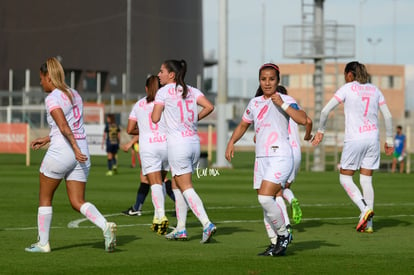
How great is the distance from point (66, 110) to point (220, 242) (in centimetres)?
271

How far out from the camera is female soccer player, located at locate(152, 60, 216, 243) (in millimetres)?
13023

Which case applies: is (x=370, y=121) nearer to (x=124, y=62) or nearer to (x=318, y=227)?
(x=318, y=227)

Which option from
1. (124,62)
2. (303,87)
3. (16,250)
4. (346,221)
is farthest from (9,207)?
(303,87)

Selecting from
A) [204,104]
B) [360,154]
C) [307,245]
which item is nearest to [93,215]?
[204,104]

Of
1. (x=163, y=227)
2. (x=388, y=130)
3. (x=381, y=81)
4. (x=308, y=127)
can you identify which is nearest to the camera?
(x=308, y=127)

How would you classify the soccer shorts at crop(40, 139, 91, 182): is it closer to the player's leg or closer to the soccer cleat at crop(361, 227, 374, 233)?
the player's leg

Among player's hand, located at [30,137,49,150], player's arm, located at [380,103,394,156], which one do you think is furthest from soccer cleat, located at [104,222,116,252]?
player's arm, located at [380,103,394,156]

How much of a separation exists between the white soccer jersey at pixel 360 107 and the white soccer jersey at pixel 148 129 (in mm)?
2444

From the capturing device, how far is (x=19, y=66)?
315ft

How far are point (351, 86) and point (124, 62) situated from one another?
91.0 m

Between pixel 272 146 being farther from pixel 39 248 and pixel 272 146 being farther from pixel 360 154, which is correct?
pixel 360 154

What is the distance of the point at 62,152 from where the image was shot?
11.5 m

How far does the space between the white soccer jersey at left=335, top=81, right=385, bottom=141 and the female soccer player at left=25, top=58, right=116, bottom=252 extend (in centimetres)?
447

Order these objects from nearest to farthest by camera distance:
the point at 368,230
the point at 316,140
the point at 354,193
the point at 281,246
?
the point at 281,246
the point at 316,140
the point at 368,230
the point at 354,193
